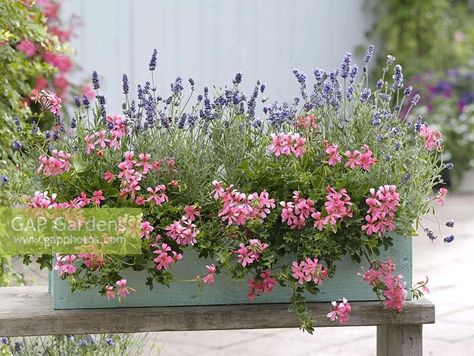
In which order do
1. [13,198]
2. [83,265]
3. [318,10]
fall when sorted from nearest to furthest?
[83,265]
[13,198]
[318,10]

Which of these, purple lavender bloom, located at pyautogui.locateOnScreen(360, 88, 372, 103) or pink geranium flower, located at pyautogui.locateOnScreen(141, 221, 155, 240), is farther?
purple lavender bloom, located at pyautogui.locateOnScreen(360, 88, 372, 103)

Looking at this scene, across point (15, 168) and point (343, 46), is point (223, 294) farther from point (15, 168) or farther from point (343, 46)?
point (343, 46)

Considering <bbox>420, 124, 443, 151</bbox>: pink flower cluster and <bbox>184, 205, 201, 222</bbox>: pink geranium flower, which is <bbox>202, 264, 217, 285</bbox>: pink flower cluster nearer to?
<bbox>184, 205, 201, 222</bbox>: pink geranium flower

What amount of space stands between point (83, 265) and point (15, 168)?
0.39 m

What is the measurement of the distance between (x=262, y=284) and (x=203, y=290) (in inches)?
5.8

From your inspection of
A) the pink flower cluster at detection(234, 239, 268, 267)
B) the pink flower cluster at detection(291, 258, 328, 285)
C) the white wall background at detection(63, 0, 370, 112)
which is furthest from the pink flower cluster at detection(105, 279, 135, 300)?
the white wall background at detection(63, 0, 370, 112)

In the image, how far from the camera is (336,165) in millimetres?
2225

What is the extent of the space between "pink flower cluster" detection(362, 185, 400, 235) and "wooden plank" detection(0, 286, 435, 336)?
224 millimetres

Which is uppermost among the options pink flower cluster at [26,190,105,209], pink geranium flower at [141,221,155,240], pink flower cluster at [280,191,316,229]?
pink flower cluster at [280,191,316,229]

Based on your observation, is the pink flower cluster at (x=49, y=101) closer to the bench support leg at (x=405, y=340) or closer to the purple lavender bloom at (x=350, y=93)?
the purple lavender bloom at (x=350, y=93)

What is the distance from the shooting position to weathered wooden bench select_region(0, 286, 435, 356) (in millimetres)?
2164

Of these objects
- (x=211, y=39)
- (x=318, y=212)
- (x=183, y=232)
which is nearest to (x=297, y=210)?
(x=318, y=212)

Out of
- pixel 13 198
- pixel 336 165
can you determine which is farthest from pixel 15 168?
pixel 336 165

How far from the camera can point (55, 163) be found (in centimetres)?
212
